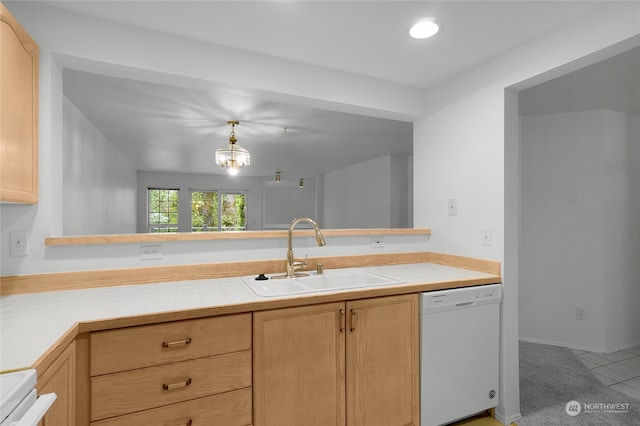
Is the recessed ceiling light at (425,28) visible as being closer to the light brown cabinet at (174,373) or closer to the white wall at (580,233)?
the light brown cabinet at (174,373)

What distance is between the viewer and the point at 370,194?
19.4 ft

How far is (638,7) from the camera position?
4.53 ft

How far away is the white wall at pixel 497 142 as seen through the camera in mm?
1550

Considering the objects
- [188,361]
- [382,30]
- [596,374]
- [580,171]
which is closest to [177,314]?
[188,361]

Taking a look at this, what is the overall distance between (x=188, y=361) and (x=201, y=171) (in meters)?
6.88

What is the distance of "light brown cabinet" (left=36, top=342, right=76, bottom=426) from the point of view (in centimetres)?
85

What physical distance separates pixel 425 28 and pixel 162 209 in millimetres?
7458

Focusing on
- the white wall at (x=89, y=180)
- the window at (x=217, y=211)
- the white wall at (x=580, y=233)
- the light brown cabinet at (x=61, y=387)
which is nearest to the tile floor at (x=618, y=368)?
the white wall at (x=580, y=233)

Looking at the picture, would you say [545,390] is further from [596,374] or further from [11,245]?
[11,245]

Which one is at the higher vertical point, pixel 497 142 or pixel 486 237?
pixel 497 142

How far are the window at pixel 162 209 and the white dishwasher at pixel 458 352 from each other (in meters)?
7.32

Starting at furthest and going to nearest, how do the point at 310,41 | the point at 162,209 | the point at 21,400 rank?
the point at 162,209 → the point at 310,41 → the point at 21,400

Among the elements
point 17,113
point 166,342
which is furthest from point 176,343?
point 17,113

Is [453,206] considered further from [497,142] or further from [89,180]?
[89,180]
